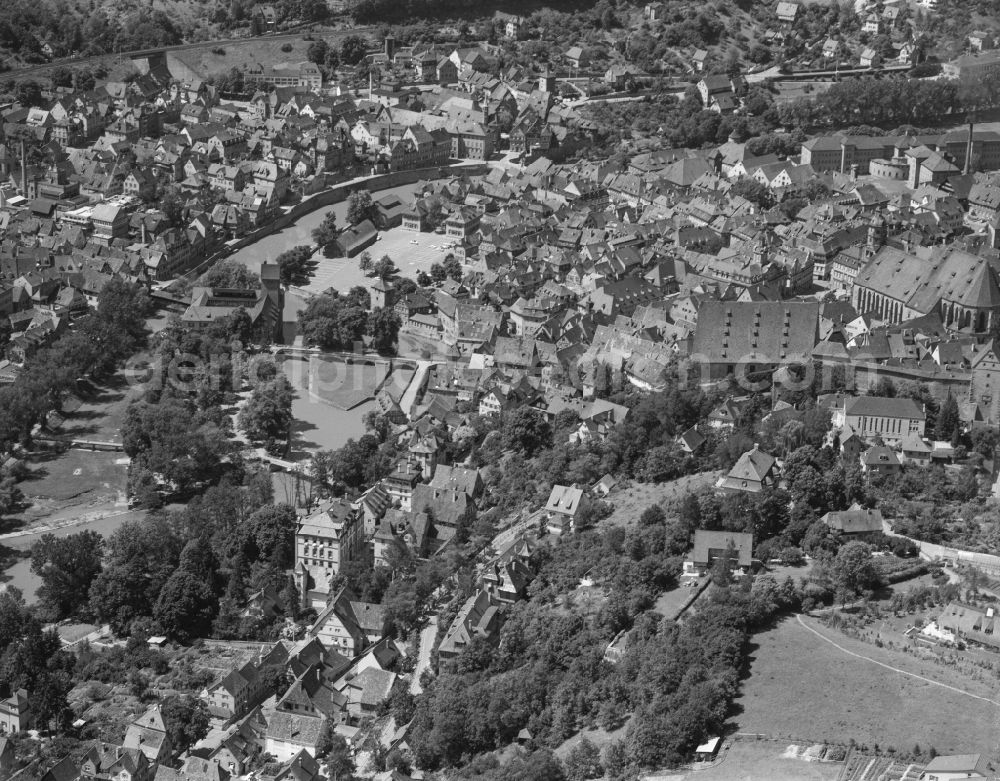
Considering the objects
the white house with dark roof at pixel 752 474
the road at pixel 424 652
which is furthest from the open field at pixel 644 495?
the road at pixel 424 652

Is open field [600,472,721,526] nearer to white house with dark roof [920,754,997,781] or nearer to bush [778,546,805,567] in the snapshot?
bush [778,546,805,567]

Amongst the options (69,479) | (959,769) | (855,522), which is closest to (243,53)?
(69,479)

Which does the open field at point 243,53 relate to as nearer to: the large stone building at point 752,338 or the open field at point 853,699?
the large stone building at point 752,338

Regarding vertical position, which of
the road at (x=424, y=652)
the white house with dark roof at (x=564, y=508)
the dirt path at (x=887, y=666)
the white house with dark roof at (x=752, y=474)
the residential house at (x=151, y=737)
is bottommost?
the residential house at (x=151, y=737)

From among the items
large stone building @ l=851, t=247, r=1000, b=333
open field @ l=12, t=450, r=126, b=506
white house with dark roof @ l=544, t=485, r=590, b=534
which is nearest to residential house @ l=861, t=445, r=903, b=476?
white house with dark roof @ l=544, t=485, r=590, b=534

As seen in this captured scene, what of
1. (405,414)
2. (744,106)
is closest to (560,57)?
(744,106)

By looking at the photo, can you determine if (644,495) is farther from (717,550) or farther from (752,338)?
(752,338)
